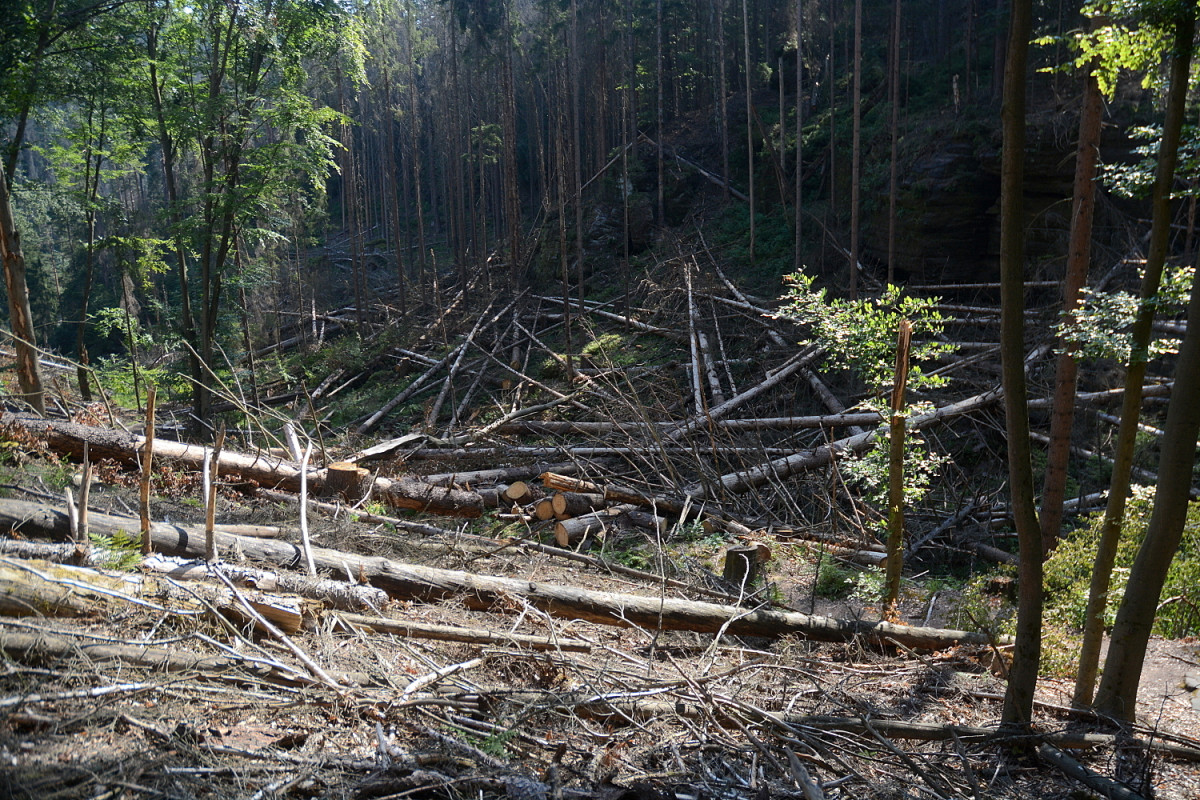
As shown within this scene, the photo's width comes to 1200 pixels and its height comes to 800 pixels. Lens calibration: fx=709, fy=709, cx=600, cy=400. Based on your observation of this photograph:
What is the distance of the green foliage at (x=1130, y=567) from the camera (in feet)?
19.5

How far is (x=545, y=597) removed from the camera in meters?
5.52

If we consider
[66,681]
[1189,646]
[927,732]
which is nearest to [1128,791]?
[927,732]

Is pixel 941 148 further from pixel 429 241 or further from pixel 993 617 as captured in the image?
pixel 429 241

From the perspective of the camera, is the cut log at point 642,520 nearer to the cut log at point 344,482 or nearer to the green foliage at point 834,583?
the green foliage at point 834,583

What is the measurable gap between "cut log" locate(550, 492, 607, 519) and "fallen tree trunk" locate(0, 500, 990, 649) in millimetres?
4135

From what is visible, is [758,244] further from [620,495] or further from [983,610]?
[983,610]

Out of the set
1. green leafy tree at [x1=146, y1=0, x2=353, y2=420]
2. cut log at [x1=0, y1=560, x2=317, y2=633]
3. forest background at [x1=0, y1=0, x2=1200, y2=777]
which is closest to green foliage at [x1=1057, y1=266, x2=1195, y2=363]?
forest background at [x1=0, y1=0, x2=1200, y2=777]

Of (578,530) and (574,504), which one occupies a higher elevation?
(574,504)

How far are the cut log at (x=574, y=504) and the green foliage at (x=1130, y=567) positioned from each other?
543 cm

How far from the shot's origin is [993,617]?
663 cm

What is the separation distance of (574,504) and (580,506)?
9cm

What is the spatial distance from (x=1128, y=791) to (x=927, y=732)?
2.93 ft

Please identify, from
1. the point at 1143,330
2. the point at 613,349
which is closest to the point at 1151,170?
the point at 1143,330

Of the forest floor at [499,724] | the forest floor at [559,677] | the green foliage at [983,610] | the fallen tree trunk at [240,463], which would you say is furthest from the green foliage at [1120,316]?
the fallen tree trunk at [240,463]
